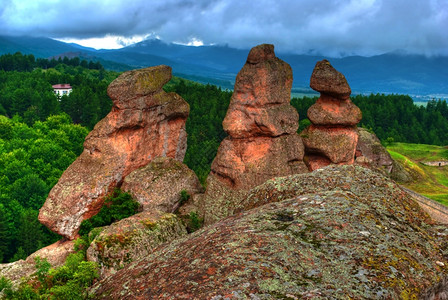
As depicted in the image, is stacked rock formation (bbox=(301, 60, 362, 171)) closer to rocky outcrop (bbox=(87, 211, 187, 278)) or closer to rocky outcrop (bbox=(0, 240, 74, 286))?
rocky outcrop (bbox=(87, 211, 187, 278))

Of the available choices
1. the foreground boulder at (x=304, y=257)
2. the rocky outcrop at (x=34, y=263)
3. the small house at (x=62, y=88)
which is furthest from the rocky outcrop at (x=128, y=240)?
the small house at (x=62, y=88)

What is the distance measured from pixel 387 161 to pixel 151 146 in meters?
42.5

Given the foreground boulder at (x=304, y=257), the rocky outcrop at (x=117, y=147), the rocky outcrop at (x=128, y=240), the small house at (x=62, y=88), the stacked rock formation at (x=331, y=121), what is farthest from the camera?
the small house at (x=62, y=88)

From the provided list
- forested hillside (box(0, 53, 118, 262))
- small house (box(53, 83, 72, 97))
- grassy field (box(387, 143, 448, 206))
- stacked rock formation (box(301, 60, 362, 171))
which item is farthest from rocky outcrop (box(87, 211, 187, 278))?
small house (box(53, 83, 72, 97))

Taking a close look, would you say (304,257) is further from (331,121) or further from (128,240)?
(331,121)

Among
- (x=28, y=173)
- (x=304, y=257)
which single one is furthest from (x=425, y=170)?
(x=304, y=257)

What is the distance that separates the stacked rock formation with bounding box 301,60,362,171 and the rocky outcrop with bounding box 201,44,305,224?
304cm

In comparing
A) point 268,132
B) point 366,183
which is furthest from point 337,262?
point 268,132

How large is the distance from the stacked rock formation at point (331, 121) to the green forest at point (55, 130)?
20824 mm

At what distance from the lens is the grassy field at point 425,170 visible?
59294mm

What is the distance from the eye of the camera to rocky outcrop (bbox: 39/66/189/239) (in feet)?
95.0

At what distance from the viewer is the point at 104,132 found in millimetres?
30875

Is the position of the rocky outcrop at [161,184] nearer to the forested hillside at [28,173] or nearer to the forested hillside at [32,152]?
the forested hillside at [28,173]

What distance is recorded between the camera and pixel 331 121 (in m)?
33.7
